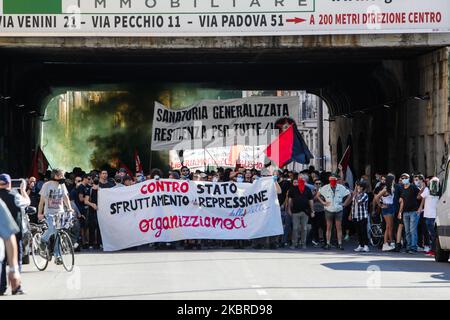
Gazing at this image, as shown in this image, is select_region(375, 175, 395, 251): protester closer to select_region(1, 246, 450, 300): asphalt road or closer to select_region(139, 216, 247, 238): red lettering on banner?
select_region(1, 246, 450, 300): asphalt road

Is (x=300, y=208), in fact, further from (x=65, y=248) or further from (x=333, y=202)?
(x=65, y=248)

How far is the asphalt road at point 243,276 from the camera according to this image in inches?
650

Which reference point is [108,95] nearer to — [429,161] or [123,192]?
[429,161]

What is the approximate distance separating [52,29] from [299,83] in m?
19.8

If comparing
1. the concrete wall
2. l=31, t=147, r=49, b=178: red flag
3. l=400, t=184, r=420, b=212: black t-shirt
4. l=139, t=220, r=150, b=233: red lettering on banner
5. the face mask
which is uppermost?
the concrete wall

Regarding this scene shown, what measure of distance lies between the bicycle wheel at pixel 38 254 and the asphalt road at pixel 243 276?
18 centimetres

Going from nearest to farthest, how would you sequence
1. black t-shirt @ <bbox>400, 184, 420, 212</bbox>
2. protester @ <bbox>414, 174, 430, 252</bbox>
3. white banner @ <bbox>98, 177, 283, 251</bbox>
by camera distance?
black t-shirt @ <bbox>400, 184, 420, 212</bbox> < protester @ <bbox>414, 174, 430, 252</bbox> < white banner @ <bbox>98, 177, 283, 251</bbox>

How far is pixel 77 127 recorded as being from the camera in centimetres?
7481

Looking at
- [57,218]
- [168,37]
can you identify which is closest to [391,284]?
[57,218]

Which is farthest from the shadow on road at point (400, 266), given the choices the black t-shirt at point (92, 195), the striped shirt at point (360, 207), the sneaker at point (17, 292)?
the black t-shirt at point (92, 195)

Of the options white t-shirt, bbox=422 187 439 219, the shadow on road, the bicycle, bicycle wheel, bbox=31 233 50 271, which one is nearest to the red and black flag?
white t-shirt, bbox=422 187 439 219

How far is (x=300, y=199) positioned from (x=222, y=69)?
602 inches

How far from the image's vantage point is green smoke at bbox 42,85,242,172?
62875mm

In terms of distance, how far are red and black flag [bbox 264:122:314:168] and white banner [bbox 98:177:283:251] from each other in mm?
6528
